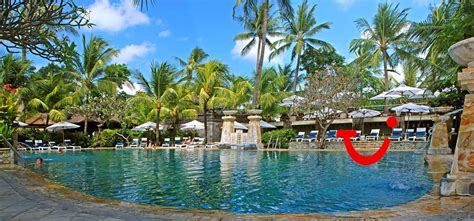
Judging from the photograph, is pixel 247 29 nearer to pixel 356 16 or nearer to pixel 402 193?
pixel 356 16

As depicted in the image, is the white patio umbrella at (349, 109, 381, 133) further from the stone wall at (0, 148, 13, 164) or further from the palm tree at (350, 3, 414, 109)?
the stone wall at (0, 148, 13, 164)

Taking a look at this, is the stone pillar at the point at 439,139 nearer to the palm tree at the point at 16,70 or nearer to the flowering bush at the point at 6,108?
the flowering bush at the point at 6,108

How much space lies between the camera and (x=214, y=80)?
26672 millimetres

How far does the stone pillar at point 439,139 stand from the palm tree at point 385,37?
14.7 metres

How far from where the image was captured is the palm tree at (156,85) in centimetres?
2786

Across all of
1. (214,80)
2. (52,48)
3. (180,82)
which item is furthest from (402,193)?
(180,82)

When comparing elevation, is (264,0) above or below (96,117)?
above

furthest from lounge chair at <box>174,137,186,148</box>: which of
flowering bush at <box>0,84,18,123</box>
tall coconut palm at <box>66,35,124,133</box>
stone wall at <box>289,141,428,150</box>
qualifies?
flowering bush at <box>0,84,18,123</box>

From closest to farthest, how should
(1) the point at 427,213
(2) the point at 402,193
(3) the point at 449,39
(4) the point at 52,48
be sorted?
(4) the point at 52,48 < (1) the point at 427,213 < (2) the point at 402,193 < (3) the point at 449,39

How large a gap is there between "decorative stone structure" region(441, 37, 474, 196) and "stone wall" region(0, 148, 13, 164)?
12.1 m

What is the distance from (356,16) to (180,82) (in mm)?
15036

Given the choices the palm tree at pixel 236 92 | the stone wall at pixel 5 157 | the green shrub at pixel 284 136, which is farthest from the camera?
the palm tree at pixel 236 92

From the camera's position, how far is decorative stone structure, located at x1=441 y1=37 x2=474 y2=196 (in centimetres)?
523

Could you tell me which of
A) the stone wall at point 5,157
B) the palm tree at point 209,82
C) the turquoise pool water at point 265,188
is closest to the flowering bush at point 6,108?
the stone wall at point 5,157
